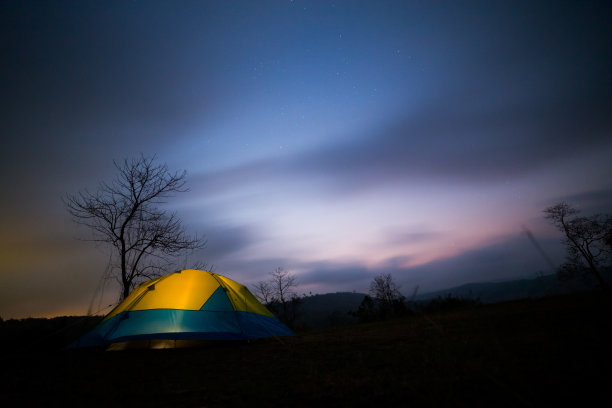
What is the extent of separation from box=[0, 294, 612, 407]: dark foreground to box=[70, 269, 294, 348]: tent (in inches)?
38.3

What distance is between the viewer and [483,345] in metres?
3.12

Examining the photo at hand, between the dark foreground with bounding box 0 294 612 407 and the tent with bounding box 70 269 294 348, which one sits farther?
the tent with bounding box 70 269 294 348

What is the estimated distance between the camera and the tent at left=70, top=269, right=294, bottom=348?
212 inches

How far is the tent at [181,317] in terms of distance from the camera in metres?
5.39

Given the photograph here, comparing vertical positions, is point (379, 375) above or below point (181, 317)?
below

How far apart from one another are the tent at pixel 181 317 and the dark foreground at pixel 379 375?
3.20ft

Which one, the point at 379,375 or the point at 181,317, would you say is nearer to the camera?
the point at 379,375

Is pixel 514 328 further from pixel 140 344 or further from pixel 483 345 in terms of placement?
pixel 140 344

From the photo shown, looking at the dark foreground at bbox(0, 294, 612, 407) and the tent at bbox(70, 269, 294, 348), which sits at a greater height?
the tent at bbox(70, 269, 294, 348)

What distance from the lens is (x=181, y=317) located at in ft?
18.5

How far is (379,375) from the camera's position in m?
2.54

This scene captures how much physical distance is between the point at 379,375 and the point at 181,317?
15.8 ft

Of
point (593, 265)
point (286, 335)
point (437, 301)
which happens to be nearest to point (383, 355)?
point (286, 335)

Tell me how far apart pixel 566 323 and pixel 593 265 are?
35.8 meters
